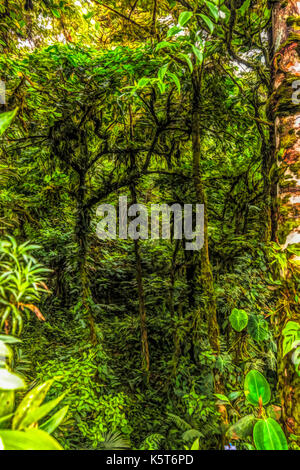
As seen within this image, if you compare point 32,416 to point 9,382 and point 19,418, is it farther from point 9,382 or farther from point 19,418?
point 9,382

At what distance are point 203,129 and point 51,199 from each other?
180cm

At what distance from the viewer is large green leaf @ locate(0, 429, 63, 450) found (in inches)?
20.4

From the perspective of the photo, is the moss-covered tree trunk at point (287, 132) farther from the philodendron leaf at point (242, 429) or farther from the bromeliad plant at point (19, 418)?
the bromeliad plant at point (19, 418)

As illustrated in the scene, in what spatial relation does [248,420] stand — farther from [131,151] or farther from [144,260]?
[144,260]

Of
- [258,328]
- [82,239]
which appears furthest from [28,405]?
[82,239]

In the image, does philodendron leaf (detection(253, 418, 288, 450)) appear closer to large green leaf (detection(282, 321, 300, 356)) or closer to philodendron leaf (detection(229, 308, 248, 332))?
large green leaf (detection(282, 321, 300, 356))

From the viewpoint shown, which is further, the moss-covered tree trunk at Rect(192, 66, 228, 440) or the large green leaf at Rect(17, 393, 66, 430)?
the moss-covered tree trunk at Rect(192, 66, 228, 440)

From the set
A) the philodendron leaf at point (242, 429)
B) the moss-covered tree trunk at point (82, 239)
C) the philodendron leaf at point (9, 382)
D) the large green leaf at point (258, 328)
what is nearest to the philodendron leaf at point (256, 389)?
the philodendron leaf at point (242, 429)

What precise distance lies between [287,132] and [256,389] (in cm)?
93

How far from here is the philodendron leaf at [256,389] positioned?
29.5 inches

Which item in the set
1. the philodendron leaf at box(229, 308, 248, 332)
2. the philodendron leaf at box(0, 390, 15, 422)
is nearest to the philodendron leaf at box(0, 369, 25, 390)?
the philodendron leaf at box(0, 390, 15, 422)

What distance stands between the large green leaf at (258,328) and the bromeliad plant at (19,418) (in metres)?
1.07

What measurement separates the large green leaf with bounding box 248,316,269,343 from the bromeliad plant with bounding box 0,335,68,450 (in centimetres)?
107
